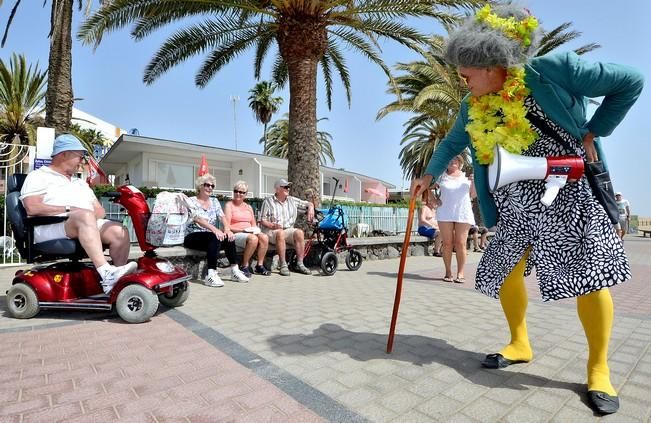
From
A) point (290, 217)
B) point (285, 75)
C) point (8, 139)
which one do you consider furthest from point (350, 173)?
point (290, 217)

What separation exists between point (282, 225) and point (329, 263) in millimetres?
960

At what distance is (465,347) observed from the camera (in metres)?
2.90

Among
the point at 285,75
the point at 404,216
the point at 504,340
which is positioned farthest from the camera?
the point at 404,216

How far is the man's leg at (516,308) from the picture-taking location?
2475 mm

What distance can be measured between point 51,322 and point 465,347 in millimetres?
3342

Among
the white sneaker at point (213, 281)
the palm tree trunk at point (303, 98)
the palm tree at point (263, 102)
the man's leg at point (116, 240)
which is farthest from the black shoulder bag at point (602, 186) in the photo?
the palm tree at point (263, 102)

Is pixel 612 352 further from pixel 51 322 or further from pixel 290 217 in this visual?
pixel 290 217

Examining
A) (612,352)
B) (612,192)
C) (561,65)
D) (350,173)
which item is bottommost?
(612,352)

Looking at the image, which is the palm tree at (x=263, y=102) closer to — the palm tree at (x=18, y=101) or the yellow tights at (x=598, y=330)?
the palm tree at (x=18, y=101)

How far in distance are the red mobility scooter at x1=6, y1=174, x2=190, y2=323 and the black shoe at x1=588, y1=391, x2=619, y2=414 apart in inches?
120

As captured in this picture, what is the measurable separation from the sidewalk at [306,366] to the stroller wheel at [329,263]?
216 cm

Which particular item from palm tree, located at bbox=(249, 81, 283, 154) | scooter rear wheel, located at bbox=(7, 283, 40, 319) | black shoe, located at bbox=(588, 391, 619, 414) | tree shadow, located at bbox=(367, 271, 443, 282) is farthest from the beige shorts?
palm tree, located at bbox=(249, 81, 283, 154)

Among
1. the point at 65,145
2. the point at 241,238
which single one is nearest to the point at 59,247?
the point at 65,145

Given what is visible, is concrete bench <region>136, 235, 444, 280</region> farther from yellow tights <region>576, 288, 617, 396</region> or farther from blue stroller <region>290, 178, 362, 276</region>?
yellow tights <region>576, 288, 617, 396</region>
